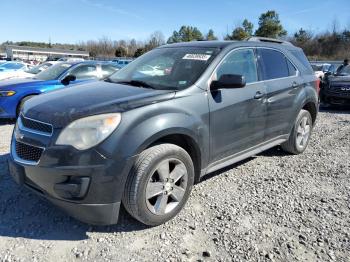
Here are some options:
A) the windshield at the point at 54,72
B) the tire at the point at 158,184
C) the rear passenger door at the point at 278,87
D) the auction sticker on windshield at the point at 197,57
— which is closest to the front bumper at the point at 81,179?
the tire at the point at 158,184

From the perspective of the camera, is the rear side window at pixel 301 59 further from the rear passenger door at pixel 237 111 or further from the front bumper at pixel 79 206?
the front bumper at pixel 79 206

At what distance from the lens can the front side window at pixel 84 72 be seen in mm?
8697

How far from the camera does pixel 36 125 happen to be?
309 centimetres

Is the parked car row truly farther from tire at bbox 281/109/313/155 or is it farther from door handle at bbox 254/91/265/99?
door handle at bbox 254/91/265/99

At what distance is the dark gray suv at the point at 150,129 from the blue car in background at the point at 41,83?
3.46 m

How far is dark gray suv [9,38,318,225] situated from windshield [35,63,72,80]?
456 centimetres

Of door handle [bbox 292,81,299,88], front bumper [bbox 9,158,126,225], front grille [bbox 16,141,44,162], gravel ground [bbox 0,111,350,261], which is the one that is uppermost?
door handle [bbox 292,81,299,88]

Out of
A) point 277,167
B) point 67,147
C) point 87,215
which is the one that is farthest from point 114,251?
point 277,167

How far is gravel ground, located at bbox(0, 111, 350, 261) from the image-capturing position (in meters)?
2.89

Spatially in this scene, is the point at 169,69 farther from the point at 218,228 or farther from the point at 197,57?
the point at 218,228

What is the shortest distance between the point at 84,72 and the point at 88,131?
6.46 m

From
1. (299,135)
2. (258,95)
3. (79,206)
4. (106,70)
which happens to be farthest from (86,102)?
(106,70)

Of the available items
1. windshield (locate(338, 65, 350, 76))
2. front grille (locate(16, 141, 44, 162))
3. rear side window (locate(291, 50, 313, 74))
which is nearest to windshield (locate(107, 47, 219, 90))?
front grille (locate(16, 141, 44, 162))

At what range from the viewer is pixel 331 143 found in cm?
651
